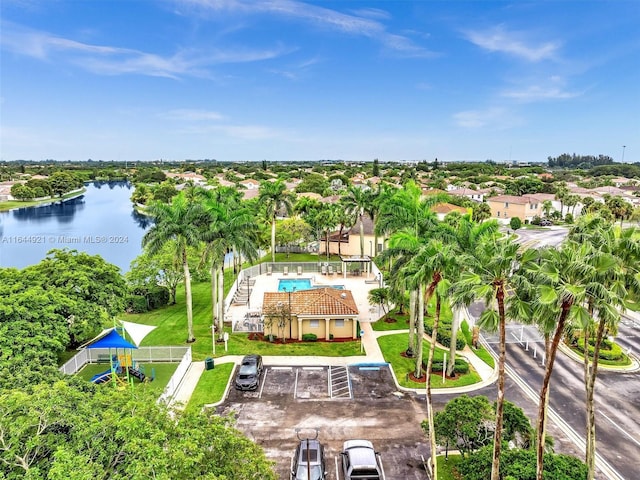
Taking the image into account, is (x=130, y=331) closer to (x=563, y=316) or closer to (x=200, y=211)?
(x=200, y=211)

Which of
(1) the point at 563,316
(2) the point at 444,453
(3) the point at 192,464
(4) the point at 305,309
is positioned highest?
(1) the point at 563,316

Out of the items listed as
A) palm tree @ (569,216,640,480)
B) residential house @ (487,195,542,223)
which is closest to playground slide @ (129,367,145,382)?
palm tree @ (569,216,640,480)

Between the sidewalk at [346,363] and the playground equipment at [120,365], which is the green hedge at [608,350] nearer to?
the sidewalk at [346,363]

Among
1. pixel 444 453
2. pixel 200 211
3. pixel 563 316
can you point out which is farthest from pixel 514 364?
pixel 200 211

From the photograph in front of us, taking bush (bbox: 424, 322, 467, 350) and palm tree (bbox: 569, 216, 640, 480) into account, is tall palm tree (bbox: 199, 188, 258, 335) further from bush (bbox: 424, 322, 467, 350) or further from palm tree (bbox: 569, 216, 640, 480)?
palm tree (bbox: 569, 216, 640, 480)

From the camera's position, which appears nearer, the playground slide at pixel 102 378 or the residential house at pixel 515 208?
the playground slide at pixel 102 378

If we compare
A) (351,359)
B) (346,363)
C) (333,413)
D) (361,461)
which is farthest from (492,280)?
(351,359)

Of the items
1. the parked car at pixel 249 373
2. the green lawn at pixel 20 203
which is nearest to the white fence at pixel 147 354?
the parked car at pixel 249 373
